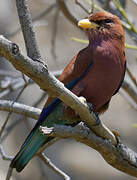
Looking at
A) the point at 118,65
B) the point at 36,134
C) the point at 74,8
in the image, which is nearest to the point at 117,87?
the point at 118,65

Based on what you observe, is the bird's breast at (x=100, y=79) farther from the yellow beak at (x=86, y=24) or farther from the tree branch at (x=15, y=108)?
the tree branch at (x=15, y=108)

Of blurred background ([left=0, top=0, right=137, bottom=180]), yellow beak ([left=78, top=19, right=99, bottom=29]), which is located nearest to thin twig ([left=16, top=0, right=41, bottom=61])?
yellow beak ([left=78, top=19, right=99, bottom=29])

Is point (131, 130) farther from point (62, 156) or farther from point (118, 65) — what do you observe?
point (118, 65)

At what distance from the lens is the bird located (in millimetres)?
4188

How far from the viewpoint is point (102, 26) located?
4570 mm

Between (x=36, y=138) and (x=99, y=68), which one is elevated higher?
(x=99, y=68)

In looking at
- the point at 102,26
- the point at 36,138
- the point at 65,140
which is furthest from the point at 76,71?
the point at 65,140

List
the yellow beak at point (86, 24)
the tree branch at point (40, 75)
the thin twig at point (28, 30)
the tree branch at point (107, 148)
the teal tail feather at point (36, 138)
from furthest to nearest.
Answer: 1. the yellow beak at point (86, 24)
2. the teal tail feather at point (36, 138)
3. the tree branch at point (107, 148)
4. the thin twig at point (28, 30)
5. the tree branch at point (40, 75)

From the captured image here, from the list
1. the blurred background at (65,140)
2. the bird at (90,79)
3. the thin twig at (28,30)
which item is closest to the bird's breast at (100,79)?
the bird at (90,79)

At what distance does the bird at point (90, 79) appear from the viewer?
13.7 ft

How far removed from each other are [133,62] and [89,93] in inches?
179

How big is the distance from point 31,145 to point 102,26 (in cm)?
123

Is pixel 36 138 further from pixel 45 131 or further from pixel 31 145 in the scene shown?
pixel 45 131

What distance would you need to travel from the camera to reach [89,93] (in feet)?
13.7
